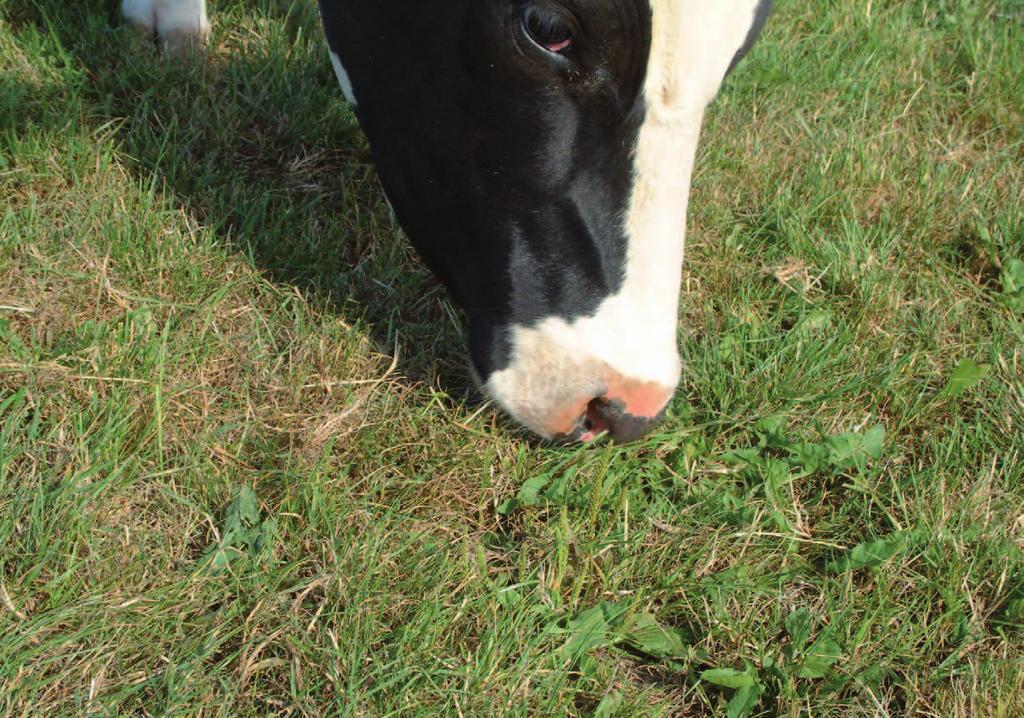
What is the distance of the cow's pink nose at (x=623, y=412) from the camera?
230 centimetres

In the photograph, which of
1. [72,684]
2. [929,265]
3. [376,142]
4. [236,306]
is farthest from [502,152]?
[929,265]

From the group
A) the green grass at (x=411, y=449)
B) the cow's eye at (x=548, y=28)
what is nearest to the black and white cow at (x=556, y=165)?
the cow's eye at (x=548, y=28)

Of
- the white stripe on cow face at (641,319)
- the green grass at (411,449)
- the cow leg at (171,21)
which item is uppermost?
the white stripe on cow face at (641,319)

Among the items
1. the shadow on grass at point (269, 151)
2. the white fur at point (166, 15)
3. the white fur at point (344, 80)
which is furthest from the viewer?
the white fur at point (166, 15)

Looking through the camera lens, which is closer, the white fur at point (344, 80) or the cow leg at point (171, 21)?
the white fur at point (344, 80)

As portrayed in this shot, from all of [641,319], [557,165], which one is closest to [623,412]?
[641,319]

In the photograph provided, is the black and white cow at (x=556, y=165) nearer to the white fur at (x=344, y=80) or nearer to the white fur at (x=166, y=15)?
the white fur at (x=344, y=80)

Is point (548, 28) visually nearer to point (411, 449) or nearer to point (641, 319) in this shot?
point (641, 319)

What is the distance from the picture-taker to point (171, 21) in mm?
3607

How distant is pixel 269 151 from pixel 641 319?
157 cm

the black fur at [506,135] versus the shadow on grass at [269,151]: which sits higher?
the black fur at [506,135]

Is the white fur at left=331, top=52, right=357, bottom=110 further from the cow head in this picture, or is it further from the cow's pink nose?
the cow's pink nose

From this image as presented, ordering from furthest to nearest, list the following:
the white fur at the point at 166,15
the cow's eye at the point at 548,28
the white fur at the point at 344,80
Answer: the white fur at the point at 166,15
the white fur at the point at 344,80
the cow's eye at the point at 548,28

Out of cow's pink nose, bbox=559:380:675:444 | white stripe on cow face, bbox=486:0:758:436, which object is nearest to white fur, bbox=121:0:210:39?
white stripe on cow face, bbox=486:0:758:436
